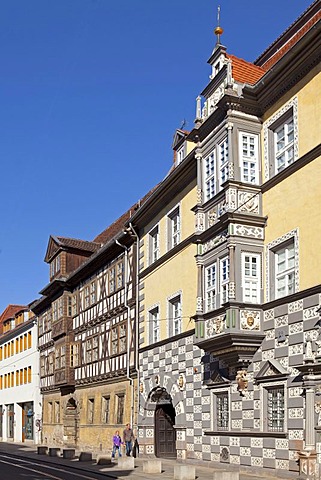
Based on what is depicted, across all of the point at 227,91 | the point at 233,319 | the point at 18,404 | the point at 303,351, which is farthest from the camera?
the point at 18,404

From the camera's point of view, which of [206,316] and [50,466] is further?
[50,466]

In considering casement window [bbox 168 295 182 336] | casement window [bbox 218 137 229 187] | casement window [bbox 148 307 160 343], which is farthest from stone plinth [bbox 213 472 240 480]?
casement window [bbox 148 307 160 343]

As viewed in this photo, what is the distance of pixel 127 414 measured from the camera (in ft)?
112

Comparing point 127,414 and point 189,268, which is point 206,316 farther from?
point 127,414

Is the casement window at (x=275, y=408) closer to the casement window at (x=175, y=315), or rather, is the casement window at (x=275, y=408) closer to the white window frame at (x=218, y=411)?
the white window frame at (x=218, y=411)

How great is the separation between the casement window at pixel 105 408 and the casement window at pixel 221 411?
1466cm

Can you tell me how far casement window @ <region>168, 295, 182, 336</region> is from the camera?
93.0ft

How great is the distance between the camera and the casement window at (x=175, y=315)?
93.0 feet

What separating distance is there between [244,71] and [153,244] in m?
10.6

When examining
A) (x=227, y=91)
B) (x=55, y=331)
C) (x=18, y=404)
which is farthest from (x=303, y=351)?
(x=18, y=404)

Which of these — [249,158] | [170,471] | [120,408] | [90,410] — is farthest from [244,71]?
[90,410]

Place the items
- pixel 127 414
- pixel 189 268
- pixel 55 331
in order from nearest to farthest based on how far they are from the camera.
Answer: pixel 189 268 → pixel 127 414 → pixel 55 331

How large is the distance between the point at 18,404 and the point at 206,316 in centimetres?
4235

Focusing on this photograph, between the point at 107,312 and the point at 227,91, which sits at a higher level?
the point at 227,91
